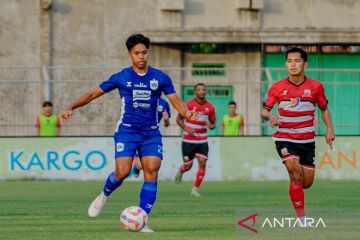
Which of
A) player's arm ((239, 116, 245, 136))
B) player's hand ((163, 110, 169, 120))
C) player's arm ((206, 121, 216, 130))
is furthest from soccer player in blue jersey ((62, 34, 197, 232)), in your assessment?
player's arm ((239, 116, 245, 136))

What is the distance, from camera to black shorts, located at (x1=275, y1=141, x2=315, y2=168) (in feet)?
53.1

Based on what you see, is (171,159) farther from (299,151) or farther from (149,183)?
(149,183)

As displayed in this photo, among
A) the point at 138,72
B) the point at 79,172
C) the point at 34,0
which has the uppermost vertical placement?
the point at 34,0

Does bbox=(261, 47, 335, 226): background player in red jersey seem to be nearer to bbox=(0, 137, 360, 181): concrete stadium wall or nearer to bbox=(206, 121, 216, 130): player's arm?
bbox=(206, 121, 216, 130): player's arm

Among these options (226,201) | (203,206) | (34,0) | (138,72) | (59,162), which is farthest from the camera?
(34,0)

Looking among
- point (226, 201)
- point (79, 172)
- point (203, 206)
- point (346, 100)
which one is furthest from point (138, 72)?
point (346, 100)

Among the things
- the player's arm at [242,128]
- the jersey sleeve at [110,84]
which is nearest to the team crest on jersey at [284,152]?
the jersey sleeve at [110,84]

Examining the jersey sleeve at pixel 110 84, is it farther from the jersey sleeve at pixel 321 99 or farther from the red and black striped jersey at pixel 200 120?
the red and black striped jersey at pixel 200 120

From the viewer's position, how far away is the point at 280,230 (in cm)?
1443

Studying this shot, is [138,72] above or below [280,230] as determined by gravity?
above

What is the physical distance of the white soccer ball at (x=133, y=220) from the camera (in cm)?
1449

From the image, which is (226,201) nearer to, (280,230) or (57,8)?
(280,230)

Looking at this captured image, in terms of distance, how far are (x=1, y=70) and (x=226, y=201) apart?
15302 mm

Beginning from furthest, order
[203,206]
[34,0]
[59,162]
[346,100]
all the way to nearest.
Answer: [34,0] → [346,100] → [59,162] → [203,206]
